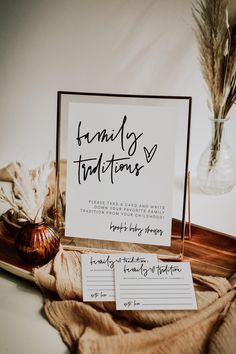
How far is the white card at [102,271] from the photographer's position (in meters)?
0.84

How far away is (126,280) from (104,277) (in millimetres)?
47

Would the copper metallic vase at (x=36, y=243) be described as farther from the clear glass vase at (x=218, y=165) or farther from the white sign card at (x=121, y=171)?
the clear glass vase at (x=218, y=165)

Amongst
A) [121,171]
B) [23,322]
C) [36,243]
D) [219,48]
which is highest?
[219,48]

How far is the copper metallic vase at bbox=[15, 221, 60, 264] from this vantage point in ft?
2.94

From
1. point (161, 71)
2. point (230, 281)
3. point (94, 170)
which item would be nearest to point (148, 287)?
point (230, 281)

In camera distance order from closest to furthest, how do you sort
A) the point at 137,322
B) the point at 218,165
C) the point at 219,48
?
the point at 137,322 < the point at 219,48 < the point at 218,165

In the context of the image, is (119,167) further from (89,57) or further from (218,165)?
(89,57)

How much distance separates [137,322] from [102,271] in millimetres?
144

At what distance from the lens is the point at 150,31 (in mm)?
1257

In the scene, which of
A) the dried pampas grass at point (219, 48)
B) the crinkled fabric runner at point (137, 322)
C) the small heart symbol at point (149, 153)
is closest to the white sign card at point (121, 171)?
the small heart symbol at point (149, 153)

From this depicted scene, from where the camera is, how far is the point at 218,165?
1.22 meters

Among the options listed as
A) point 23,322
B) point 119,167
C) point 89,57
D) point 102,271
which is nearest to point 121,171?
point 119,167

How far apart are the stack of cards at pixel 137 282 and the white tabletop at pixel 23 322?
0.10m

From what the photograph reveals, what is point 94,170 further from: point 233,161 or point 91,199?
point 233,161
